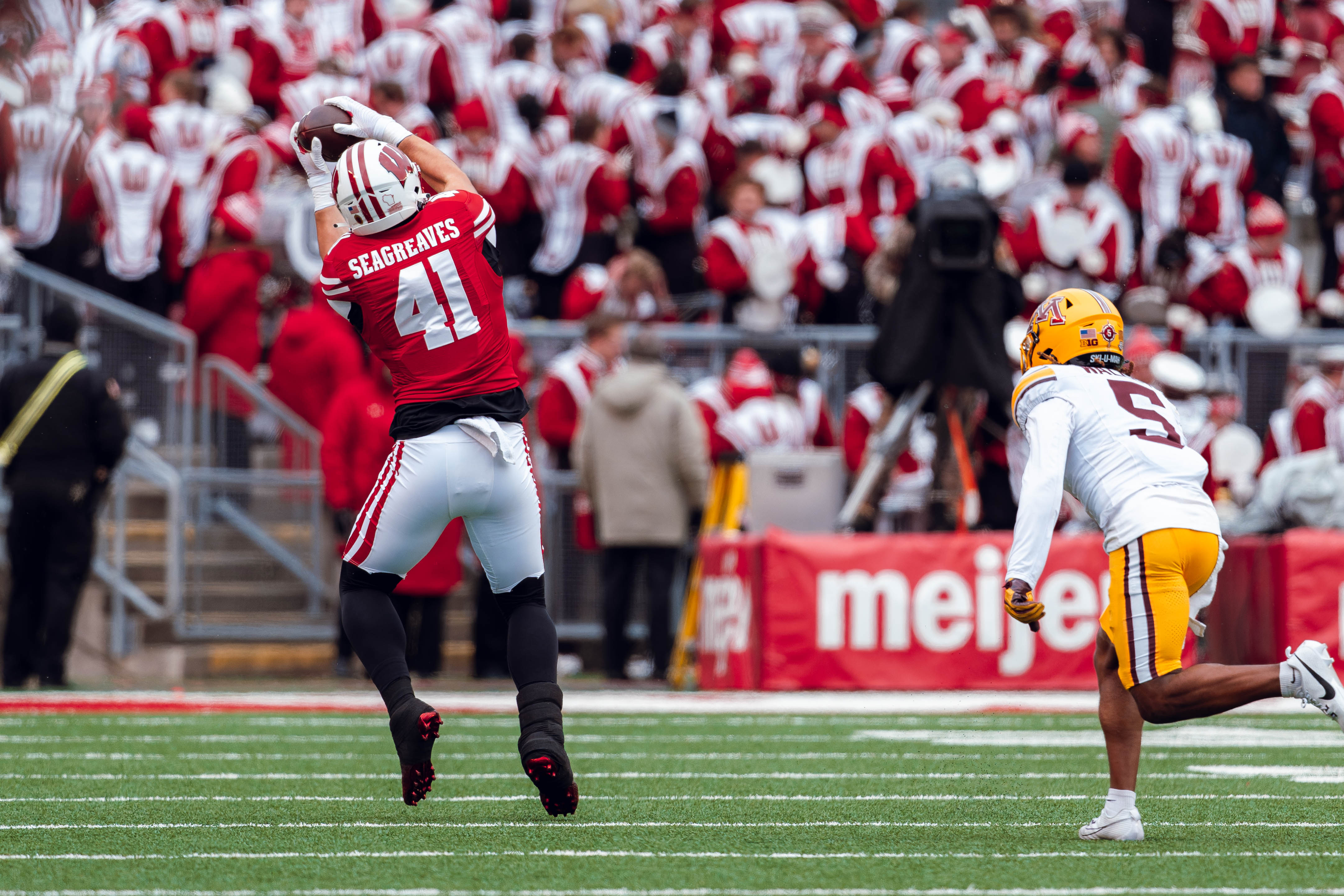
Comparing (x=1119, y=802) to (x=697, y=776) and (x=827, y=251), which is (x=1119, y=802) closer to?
(x=697, y=776)

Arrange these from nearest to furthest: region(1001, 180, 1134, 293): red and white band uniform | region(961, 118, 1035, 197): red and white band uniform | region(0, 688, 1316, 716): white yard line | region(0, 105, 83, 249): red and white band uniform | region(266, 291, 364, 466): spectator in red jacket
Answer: region(0, 688, 1316, 716): white yard line, region(266, 291, 364, 466): spectator in red jacket, region(0, 105, 83, 249): red and white band uniform, region(1001, 180, 1134, 293): red and white band uniform, region(961, 118, 1035, 197): red and white band uniform

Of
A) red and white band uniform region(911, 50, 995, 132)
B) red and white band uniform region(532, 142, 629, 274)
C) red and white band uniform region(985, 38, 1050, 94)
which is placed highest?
red and white band uniform region(985, 38, 1050, 94)

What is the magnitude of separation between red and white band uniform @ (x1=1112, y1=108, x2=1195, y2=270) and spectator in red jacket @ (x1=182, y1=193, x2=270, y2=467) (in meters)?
6.81

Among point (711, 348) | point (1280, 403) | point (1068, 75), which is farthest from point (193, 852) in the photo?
point (1068, 75)

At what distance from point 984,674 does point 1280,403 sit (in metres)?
3.84

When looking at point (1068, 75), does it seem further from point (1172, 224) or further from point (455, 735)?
point (455, 735)

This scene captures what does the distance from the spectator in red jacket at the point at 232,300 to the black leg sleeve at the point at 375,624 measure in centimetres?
769

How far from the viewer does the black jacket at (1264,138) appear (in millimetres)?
17906

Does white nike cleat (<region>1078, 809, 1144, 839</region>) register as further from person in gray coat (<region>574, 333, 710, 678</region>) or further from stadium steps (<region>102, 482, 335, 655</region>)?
stadium steps (<region>102, 482, 335, 655</region>)

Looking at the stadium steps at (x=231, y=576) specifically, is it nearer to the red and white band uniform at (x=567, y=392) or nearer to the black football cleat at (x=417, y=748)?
the red and white band uniform at (x=567, y=392)

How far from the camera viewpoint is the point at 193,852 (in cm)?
535

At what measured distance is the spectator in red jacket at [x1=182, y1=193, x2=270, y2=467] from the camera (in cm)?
1379

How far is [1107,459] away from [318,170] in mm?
2428

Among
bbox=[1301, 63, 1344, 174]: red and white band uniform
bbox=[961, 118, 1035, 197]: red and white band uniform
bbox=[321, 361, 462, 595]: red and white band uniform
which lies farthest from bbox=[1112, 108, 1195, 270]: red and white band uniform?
bbox=[321, 361, 462, 595]: red and white band uniform
